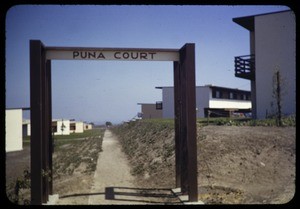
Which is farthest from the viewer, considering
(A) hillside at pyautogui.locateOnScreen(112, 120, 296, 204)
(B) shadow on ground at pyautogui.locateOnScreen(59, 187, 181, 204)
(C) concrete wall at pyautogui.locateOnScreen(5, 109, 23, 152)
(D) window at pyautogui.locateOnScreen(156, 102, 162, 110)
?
(D) window at pyautogui.locateOnScreen(156, 102, 162, 110)

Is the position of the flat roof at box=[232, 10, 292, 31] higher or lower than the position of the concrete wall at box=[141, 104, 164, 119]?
higher

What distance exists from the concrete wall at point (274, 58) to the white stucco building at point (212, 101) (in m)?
14.5

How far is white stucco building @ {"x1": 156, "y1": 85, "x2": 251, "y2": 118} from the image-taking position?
40.3m

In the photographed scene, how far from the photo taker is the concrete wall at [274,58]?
20.0 m

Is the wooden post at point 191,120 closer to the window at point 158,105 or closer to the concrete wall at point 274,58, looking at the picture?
the concrete wall at point 274,58

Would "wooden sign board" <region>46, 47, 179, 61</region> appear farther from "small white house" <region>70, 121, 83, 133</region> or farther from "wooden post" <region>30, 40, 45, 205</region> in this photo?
"small white house" <region>70, 121, 83, 133</region>

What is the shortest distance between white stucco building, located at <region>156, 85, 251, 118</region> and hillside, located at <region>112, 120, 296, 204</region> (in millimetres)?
23794

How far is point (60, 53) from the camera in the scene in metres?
7.95

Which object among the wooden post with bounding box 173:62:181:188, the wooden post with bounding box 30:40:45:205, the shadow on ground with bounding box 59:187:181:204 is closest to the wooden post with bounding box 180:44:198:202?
the shadow on ground with bounding box 59:187:181:204

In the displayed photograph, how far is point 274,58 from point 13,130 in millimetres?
24710
